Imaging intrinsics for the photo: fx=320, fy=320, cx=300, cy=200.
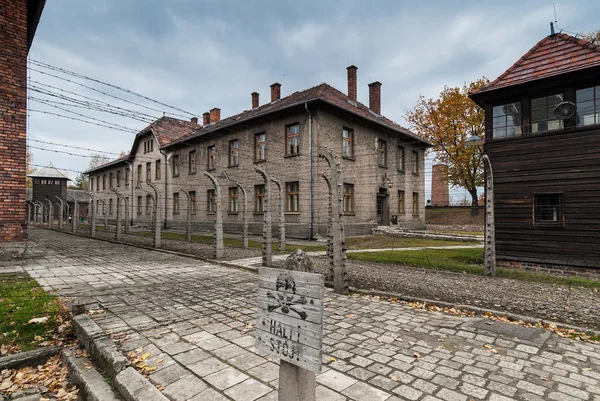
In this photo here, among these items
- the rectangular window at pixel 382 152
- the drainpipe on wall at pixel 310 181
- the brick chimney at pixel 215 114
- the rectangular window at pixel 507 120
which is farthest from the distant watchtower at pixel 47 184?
the rectangular window at pixel 507 120

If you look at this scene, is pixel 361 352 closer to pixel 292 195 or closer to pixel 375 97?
pixel 292 195

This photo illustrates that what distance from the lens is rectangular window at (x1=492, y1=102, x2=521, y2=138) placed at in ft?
35.5

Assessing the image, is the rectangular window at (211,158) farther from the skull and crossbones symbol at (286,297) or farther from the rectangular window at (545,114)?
the skull and crossbones symbol at (286,297)

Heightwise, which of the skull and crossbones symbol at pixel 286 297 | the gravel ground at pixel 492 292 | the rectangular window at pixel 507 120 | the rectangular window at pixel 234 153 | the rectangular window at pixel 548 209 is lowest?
the gravel ground at pixel 492 292

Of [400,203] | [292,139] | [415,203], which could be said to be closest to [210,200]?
[292,139]

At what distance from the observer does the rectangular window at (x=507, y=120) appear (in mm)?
10820

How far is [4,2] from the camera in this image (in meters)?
8.87

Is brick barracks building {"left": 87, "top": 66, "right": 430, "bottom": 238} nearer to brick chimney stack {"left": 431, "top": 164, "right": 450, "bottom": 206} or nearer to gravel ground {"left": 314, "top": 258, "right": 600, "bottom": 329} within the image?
gravel ground {"left": 314, "top": 258, "right": 600, "bottom": 329}

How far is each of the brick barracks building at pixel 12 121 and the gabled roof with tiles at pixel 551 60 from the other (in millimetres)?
14415

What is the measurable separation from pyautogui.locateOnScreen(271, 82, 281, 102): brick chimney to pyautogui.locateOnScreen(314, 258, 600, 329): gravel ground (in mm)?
18332

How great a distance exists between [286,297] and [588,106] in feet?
39.4

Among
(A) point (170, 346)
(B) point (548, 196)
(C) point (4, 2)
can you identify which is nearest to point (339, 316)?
(A) point (170, 346)

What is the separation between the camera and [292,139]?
1939 centimetres

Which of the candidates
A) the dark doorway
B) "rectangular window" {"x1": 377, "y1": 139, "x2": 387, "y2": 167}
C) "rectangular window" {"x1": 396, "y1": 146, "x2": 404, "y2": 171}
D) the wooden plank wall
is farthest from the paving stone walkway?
"rectangular window" {"x1": 396, "y1": 146, "x2": 404, "y2": 171}
